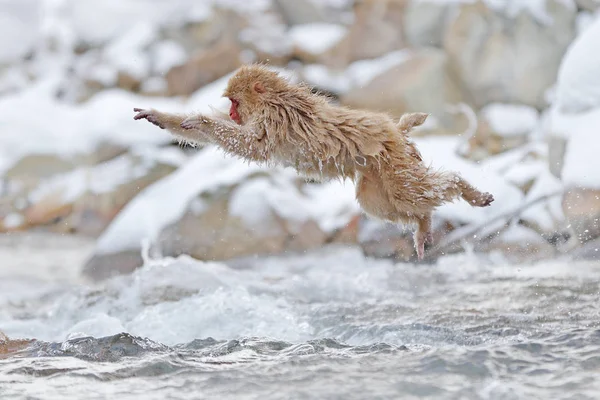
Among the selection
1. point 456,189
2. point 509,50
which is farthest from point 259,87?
point 509,50

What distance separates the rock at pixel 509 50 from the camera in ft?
41.7

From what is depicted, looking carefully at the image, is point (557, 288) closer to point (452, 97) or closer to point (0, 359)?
point (0, 359)

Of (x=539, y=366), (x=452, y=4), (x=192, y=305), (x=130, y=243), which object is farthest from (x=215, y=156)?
(x=539, y=366)

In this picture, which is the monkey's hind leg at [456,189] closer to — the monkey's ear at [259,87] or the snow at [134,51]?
the monkey's ear at [259,87]

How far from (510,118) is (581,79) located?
4.50 metres

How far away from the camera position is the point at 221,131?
4.46 m

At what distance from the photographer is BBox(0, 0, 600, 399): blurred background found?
3.95 meters

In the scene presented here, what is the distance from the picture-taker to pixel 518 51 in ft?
41.9

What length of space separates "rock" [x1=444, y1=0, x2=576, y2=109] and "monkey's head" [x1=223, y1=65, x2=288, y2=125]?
28.8 ft

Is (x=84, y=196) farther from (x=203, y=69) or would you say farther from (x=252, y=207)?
(x=252, y=207)

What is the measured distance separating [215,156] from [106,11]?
23.3ft

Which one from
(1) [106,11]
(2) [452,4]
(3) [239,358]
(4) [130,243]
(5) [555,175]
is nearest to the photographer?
(3) [239,358]

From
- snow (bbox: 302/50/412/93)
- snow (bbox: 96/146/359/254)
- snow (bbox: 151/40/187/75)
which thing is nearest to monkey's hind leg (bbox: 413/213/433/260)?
snow (bbox: 96/146/359/254)

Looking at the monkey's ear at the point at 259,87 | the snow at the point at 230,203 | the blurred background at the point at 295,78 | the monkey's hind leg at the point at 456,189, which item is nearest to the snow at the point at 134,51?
the blurred background at the point at 295,78
